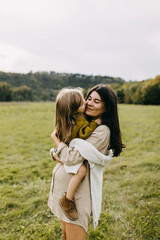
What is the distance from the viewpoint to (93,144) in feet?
6.50

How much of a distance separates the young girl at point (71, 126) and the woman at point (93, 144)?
8cm

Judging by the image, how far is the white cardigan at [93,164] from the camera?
6.29 feet

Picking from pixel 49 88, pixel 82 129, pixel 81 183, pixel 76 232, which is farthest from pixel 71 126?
pixel 49 88

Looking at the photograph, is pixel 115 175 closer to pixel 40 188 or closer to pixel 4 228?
pixel 40 188

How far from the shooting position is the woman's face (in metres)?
2.23

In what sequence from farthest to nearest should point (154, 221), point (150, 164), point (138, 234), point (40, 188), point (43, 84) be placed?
point (43, 84) → point (150, 164) → point (40, 188) → point (154, 221) → point (138, 234)

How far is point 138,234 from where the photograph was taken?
316cm

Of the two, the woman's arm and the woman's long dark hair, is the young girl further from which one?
the woman's long dark hair

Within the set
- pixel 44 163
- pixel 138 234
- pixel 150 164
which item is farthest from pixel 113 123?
pixel 44 163

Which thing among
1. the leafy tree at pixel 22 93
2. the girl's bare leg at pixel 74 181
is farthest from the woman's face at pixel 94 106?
the leafy tree at pixel 22 93

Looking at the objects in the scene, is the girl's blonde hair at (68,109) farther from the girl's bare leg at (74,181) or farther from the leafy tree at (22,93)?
the leafy tree at (22,93)

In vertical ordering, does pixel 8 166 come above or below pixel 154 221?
below

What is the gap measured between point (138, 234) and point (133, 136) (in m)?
8.10

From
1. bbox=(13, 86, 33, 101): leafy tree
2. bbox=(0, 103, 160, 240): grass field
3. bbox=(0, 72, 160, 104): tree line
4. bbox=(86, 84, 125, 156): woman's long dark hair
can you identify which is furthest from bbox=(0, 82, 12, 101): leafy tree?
bbox=(86, 84, 125, 156): woman's long dark hair
